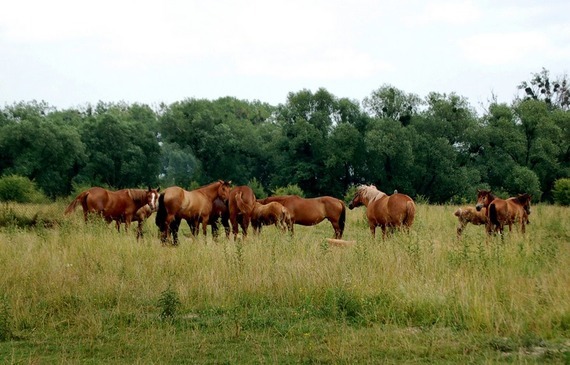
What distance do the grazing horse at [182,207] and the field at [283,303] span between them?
3.75 metres

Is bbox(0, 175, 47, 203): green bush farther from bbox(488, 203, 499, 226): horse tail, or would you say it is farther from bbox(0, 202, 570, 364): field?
bbox(488, 203, 499, 226): horse tail

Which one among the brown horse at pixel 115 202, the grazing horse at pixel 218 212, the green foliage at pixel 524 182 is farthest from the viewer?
the green foliage at pixel 524 182

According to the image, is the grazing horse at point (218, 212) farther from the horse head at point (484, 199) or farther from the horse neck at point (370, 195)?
the horse head at point (484, 199)

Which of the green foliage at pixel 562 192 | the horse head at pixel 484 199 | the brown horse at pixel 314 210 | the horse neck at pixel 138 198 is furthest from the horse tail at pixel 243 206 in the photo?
the green foliage at pixel 562 192

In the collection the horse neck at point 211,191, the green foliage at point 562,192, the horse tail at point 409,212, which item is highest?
the horse neck at point 211,191

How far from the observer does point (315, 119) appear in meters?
64.4

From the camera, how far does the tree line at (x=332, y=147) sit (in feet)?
187

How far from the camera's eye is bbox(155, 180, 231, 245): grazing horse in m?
16.1

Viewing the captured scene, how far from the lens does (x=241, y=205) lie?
17.2 m

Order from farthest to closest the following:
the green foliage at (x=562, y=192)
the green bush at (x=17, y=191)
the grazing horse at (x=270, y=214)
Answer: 1. the green foliage at (x=562, y=192)
2. the green bush at (x=17, y=191)
3. the grazing horse at (x=270, y=214)

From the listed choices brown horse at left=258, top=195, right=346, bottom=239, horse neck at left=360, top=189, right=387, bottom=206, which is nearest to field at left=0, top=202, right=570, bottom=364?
horse neck at left=360, top=189, right=387, bottom=206

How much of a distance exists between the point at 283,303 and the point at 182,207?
309 inches

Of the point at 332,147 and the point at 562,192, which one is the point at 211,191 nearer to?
the point at 562,192

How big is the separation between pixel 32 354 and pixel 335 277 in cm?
450
